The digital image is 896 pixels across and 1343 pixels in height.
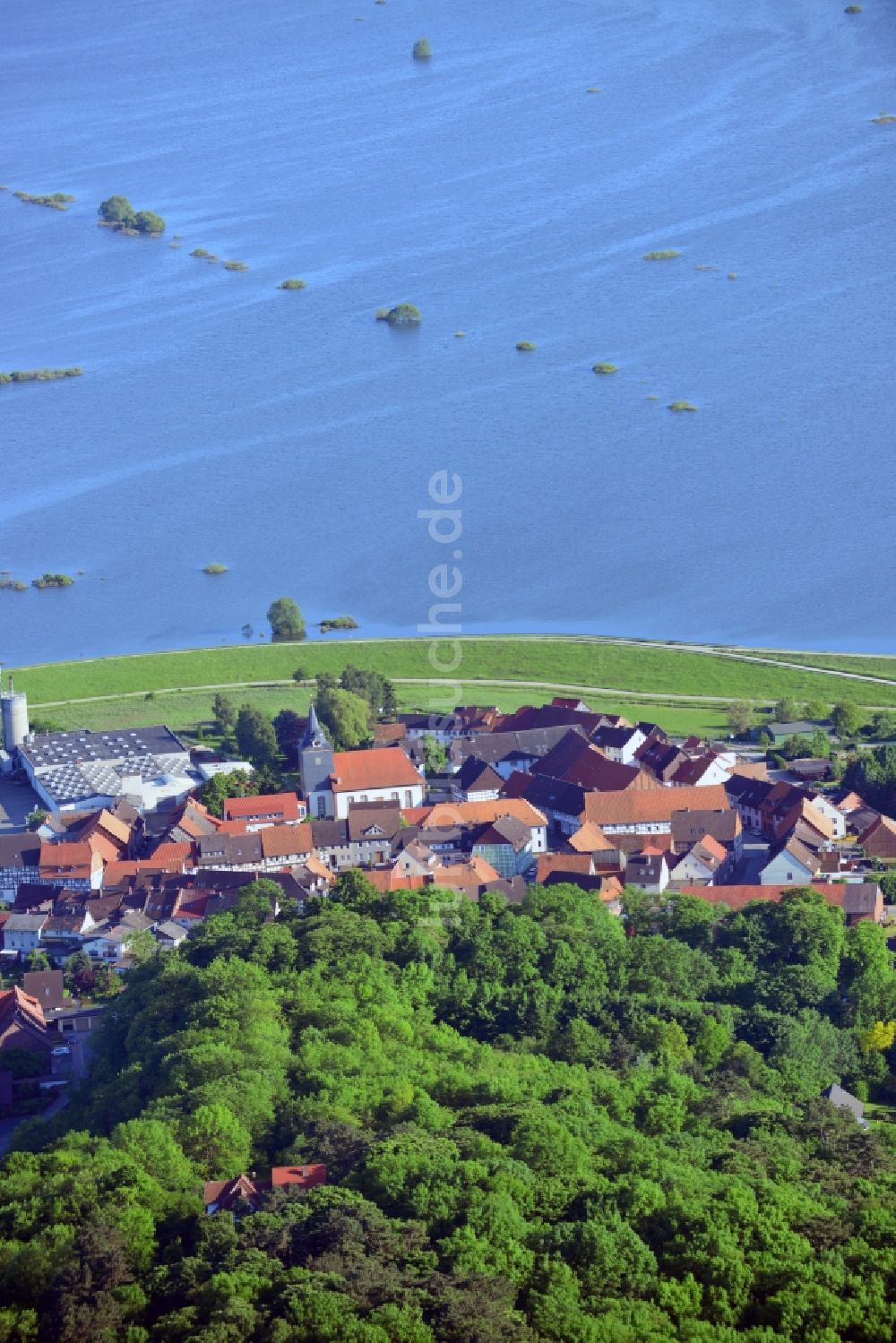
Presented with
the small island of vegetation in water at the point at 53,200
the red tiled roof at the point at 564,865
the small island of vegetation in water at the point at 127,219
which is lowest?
the red tiled roof at the point at 564,865

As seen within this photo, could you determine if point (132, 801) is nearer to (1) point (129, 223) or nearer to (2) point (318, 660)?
(2) point (318, 660)

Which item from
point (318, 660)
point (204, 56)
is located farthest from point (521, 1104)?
point (204, 56)

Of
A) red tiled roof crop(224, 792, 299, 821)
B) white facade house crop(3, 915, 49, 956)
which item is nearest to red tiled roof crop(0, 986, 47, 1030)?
white facade house crop(3, 915, 49, 956)

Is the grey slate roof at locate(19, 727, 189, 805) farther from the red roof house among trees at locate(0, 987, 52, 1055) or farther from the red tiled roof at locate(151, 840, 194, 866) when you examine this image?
the red roof house among trees at locate(0, 987, 52, 1055)

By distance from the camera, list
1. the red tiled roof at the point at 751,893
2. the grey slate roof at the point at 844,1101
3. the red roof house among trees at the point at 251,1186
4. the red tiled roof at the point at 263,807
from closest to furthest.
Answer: the red roof house among trees at the point at 251,1186, the grey slate roof at the point at 844,1101, the red tiled roof at the point at 751,893, the red tiled roof at the point at 263,807

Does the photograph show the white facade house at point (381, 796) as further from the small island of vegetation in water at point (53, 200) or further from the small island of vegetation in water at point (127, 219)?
the small island of vegetation in water at point (53, 200)

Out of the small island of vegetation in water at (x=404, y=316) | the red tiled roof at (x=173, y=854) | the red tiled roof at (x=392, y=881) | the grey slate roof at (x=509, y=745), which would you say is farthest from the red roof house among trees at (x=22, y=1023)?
the small island of vegetation in water at (x=404, y=316)

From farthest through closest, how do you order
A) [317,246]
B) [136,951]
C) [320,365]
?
1. [317,246]
2. [320,365]
3. [136,951]

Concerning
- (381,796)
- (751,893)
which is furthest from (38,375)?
(751,893)
